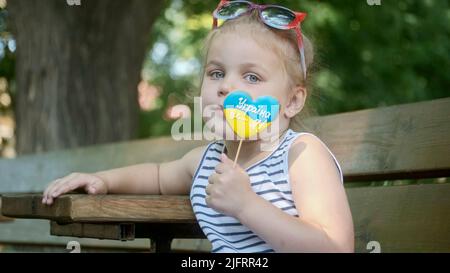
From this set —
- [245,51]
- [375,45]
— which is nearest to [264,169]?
Result: [245,51]

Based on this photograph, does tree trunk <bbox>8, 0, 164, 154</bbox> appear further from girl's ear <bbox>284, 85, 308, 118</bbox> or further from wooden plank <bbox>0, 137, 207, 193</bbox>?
girl's ear <bbox>284, 85, 308, 118</bbox>

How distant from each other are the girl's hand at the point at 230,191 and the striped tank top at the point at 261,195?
184mm

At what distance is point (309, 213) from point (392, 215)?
0.56 metres

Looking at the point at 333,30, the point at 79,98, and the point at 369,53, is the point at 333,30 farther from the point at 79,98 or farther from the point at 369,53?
the point at 79,98

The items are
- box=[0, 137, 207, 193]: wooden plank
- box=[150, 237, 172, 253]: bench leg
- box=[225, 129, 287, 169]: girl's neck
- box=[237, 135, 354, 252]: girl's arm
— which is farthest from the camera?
box=[0, 137, 207, 193]: wooden plank

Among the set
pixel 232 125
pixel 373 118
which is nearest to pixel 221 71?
pixel 232 125

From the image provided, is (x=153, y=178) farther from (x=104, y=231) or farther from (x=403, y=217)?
(x=403, y=217)

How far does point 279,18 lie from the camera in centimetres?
212

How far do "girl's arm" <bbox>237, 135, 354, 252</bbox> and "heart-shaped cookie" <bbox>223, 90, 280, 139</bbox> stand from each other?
0.12 meters

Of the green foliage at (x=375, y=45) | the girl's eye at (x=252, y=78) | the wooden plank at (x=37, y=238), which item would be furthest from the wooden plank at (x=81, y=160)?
the green foliage at (x=375, y=45)

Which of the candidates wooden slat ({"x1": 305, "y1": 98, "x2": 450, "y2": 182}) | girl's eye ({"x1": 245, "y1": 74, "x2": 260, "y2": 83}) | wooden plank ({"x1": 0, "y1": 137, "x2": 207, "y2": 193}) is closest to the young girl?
girl's eye ({"x1": 245, "y1": 74, "x2": 260, "y2": 83})

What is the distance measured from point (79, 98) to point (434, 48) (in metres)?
3.71

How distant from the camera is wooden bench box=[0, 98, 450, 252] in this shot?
6.52 feet

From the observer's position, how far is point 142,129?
27.2ft
